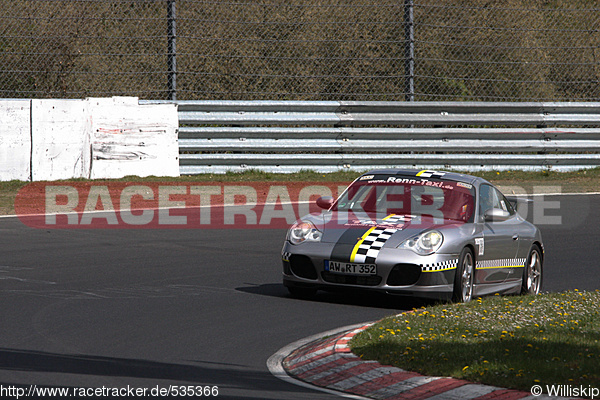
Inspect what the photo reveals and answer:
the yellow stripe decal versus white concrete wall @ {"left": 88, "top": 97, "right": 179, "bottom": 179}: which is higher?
white concrete wall @ {"left": 88, "top": 97, "right": 179, "bottom": 179}

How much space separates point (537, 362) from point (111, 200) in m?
12.0

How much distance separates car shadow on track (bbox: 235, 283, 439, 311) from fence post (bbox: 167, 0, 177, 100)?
33.6 feet

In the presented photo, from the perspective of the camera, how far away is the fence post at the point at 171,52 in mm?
19875

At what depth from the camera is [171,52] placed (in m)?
19.9

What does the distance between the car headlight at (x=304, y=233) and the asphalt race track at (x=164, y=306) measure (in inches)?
23.5

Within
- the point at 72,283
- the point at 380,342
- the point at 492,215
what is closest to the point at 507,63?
the point at 492,215

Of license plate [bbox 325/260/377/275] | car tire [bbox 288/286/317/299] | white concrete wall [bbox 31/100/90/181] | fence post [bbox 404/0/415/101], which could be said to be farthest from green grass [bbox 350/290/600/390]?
fence post [bbox 404/0/415/101]

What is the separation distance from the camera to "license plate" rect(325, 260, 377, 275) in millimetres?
9195

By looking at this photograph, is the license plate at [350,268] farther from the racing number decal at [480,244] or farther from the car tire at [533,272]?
the car tire at [533,272]

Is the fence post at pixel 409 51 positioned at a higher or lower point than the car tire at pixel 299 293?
higher

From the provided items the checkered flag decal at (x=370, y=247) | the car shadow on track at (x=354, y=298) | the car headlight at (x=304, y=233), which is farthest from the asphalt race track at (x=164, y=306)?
the car headlight at (x=304, y=233)

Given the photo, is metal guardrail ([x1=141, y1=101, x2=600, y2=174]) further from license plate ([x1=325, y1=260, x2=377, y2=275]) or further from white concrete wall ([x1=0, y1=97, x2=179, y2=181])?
license plate ([x1=325, y1=260, x2=377, y2=275])

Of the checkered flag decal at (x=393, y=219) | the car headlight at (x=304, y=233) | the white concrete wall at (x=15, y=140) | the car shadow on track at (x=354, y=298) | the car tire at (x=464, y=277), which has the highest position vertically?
the white concrete wall at (x=15, y=140)

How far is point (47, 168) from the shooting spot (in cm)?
1903
